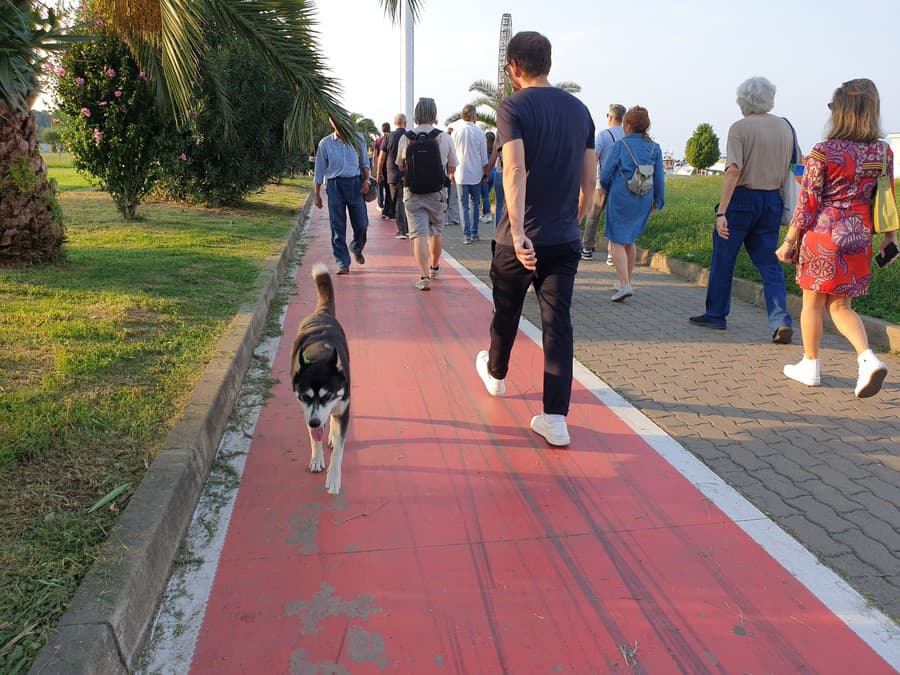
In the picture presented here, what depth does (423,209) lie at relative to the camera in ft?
26.0

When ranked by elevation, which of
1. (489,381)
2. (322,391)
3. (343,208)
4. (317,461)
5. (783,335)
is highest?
(343,208)

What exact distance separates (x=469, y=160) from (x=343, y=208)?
359 centimetres

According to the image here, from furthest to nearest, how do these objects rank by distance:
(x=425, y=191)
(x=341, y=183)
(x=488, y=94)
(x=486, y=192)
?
1. (x=488, y=94)
2. (x=486, y=192)
3. (x=341, y=183)
4. (x=425, y=191)

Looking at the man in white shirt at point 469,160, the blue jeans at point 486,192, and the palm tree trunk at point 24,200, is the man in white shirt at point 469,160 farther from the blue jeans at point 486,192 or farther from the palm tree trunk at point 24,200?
the palm tree trunk at point 24,200

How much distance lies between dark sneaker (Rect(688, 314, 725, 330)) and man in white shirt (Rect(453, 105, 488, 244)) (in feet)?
19.8

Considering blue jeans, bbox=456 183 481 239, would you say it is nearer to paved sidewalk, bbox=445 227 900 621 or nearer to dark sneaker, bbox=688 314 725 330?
paved sidewalk, bbox=445 227 900 621

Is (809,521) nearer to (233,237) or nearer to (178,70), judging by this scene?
(178,70)

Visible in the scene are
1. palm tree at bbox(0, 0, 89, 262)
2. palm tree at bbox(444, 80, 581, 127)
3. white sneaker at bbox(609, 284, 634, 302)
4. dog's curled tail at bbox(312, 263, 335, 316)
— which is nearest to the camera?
dog's curled tail at bbox(312, 263, 335, 316)

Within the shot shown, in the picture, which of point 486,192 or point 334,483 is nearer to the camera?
point 334,483

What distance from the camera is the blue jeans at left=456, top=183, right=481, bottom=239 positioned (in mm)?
11891

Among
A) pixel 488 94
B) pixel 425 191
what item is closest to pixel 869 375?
pixel 425 191

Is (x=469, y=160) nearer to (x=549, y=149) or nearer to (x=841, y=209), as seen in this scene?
(x=841, y=209)

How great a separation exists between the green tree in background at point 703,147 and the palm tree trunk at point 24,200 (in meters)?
37.6

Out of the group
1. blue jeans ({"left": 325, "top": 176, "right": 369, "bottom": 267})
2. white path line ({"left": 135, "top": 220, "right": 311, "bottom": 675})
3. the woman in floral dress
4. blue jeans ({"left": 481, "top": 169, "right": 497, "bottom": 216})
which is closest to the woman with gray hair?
the woman in floral dress
